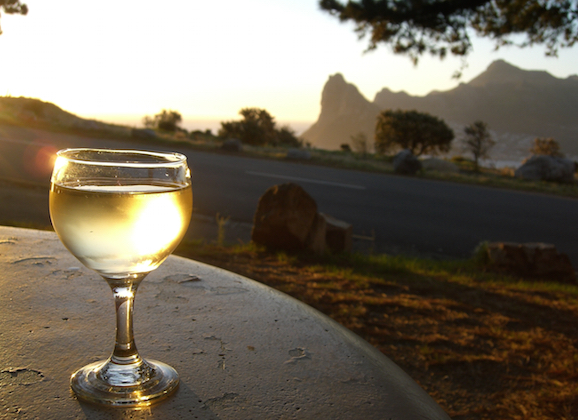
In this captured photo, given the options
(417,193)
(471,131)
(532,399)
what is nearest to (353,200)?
(417,193)

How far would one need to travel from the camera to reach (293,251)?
515 cm

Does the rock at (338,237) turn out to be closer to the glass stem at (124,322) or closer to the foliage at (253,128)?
the glass stem at (124,322)

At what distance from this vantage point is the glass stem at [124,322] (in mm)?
691

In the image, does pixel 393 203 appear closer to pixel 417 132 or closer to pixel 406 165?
pixel 406 165

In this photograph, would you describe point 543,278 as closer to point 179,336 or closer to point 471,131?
point 179,336

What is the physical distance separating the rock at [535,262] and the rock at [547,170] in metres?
12.1

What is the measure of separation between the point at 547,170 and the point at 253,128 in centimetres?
1474

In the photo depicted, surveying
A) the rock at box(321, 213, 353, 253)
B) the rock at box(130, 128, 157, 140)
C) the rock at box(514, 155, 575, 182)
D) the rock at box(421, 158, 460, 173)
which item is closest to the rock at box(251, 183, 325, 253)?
the rock at box(321, 213, 353, 253)

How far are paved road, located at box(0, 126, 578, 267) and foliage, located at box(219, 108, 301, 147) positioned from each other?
12.4m

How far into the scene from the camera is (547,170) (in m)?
16.6

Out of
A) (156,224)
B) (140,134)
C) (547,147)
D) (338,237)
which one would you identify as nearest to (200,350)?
(156,224)

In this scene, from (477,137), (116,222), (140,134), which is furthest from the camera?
(477,137)

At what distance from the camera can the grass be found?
2332mm

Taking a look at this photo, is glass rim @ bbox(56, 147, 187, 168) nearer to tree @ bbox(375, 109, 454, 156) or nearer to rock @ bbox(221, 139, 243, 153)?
rock @ bbox(221, 139, 243, 153)
